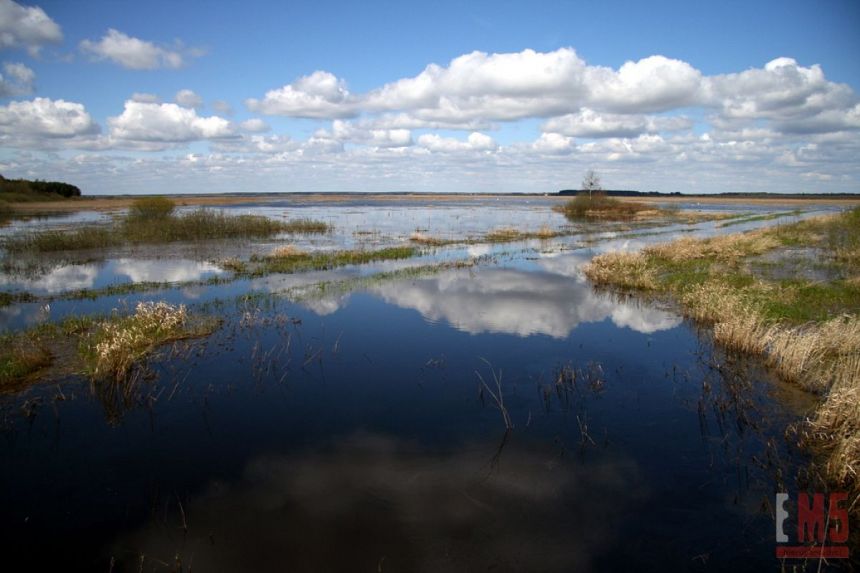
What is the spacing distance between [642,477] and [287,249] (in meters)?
25.7

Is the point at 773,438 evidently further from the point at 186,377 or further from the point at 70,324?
the point at 70,324

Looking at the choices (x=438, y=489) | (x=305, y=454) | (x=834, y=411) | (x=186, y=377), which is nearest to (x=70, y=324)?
(x=186, y=377)

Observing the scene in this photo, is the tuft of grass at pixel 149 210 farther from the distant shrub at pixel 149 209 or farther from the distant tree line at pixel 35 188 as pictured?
the distant tree line at pixel 35 188

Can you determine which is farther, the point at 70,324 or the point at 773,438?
the point at 70,324

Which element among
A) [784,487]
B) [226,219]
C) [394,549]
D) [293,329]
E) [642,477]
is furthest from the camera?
[226,219]

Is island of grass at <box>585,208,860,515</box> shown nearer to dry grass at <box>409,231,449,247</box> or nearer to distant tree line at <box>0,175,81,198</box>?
dry grass at <box>409,231,449,247</box>

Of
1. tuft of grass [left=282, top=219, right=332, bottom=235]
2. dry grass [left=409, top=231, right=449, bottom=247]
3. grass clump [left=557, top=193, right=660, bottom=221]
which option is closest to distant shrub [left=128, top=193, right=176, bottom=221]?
tuft of grass [left=282, top=219, right=332, bottom=235]

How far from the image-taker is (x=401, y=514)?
682 cm

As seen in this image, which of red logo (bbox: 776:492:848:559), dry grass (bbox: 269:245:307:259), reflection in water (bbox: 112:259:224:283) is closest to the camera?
red logo (bbox: 776:492:848:559)

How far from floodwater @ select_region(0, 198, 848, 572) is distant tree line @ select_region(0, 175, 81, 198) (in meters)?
100

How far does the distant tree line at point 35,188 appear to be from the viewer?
88875 millimetres

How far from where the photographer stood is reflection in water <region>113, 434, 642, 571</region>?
6043 millimetres

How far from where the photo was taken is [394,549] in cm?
618

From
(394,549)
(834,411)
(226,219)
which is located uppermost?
(226,219)
